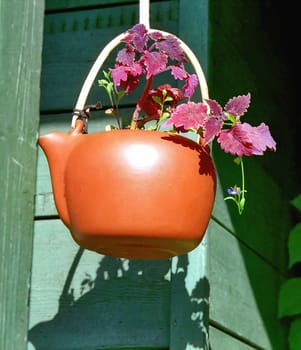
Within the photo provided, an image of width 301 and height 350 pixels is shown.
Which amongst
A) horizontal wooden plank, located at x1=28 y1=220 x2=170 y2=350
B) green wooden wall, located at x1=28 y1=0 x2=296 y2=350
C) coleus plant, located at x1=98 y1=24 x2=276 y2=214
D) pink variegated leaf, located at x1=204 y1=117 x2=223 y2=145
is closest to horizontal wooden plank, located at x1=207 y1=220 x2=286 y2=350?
green wooden wall, located at x1=28 y1=0 x2=296 y2=350

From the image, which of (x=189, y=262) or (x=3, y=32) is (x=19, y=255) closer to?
(x=3, y=32)

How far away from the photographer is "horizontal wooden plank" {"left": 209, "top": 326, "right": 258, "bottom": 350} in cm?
222

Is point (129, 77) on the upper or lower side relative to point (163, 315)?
upper

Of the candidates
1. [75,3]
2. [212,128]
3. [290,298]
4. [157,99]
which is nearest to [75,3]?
[75,3]

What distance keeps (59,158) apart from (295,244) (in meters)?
1.21

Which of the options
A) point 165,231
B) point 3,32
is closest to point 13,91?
point 3,32

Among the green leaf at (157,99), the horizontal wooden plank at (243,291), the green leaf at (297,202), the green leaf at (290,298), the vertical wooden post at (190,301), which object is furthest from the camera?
the green leaf at (297,202)

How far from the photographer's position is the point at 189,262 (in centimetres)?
218

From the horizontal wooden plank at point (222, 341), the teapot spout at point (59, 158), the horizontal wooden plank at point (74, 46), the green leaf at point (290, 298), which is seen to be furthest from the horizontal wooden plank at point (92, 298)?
the green leaf at point (290, 298)

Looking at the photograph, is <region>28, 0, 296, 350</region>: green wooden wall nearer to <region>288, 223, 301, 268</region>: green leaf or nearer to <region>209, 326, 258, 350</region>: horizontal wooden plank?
<region>209, 326, 258, 350</region>: horizontal wooden plank

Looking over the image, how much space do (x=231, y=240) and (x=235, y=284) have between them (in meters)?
0.11

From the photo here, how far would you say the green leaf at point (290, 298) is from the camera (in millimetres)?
2752

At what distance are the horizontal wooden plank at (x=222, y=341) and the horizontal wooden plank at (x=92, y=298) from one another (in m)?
0.11

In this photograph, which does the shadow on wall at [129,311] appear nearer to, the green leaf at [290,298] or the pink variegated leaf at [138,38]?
the pink variegated leaf at [138,38]
